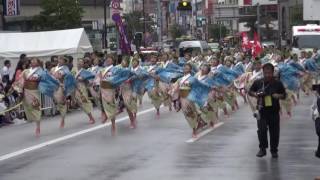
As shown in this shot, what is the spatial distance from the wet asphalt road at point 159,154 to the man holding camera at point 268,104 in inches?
12.5

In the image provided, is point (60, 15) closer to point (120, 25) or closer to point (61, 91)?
point (120, 25)

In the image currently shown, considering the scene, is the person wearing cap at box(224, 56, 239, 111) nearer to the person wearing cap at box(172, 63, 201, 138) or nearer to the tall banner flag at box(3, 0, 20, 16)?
the person wearing cap at box(172, 63, 201, 138)

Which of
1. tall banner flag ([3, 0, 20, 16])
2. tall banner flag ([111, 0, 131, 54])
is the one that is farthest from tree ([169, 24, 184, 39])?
tall banner flag ([111, 0, 131, 54])

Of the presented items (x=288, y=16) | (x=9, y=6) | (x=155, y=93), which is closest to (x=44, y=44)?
(x=155, y=93)

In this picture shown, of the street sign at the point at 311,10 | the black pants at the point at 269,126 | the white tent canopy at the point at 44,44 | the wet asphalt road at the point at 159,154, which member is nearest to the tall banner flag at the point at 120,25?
the white tent canopy at the point at 44,44

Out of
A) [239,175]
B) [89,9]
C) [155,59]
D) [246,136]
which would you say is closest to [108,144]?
[246,136]

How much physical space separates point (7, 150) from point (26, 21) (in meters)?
50.4

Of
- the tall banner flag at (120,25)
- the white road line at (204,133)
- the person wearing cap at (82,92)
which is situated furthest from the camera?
the tall banner flag at (120,25)

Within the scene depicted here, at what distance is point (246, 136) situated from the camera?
16.2 m

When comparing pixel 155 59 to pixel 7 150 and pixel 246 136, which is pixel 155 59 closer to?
pixel 246 136

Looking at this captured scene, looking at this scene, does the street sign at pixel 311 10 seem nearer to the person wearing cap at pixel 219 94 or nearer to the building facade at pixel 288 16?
the person wearing cap at pixel 219 94

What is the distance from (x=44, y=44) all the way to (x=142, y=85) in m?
10.8

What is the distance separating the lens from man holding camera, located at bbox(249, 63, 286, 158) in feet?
41.3

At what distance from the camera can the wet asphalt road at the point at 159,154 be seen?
1135 centimetres
